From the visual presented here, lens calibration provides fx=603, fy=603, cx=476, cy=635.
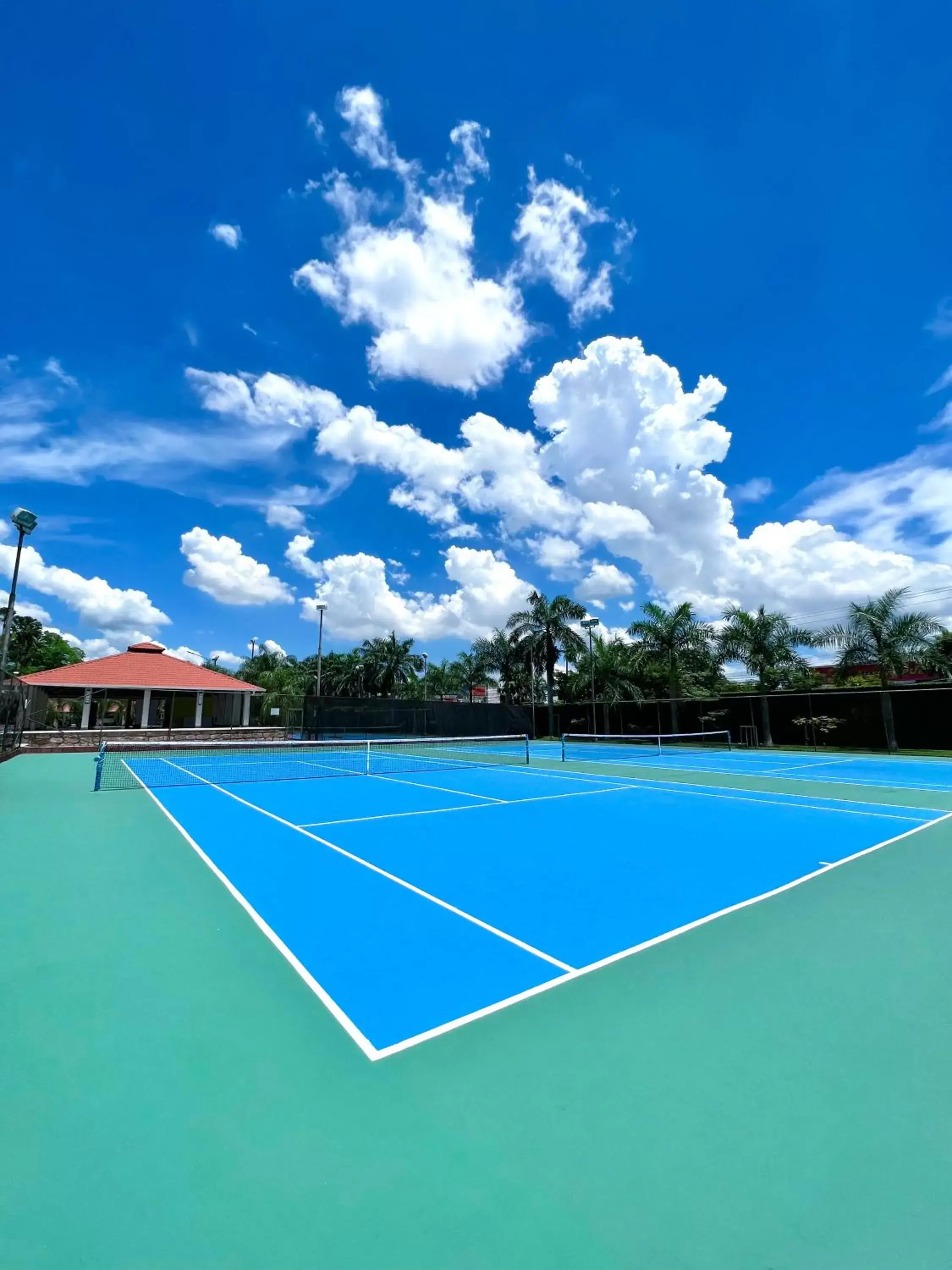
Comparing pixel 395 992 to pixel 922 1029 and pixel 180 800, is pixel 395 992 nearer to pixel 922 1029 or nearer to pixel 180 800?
pixel 922 1029

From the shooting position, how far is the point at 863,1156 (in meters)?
2.67

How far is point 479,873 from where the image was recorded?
712cm

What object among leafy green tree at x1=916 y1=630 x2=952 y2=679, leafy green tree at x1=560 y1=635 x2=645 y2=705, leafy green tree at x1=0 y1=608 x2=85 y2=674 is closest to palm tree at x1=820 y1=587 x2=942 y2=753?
leafy green tree at x1=916 y1=630 x2=952 y2=679

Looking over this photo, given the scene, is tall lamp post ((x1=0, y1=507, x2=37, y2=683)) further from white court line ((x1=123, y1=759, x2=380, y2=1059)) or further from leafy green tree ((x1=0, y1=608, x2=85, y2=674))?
leafy green tree ((x1=0, y1=608, x2=85, y2=674))

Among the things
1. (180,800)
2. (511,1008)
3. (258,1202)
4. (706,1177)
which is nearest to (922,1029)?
(706,1177)

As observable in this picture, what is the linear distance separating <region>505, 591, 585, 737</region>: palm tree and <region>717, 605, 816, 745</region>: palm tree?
9810 mm

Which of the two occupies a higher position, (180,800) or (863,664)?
(863,664)

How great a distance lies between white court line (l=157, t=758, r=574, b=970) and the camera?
15.8 feet

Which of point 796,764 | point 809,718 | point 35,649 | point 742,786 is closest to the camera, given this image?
point 742,786

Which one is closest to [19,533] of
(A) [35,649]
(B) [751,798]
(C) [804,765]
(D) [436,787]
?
(D) [436,787]

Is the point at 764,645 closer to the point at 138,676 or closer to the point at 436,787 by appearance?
the point at 436,787

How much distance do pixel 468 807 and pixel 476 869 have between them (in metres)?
4.83

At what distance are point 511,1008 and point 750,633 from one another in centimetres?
3290

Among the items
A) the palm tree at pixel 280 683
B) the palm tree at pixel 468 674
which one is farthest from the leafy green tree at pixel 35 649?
the palm tree at pixel 468 674
